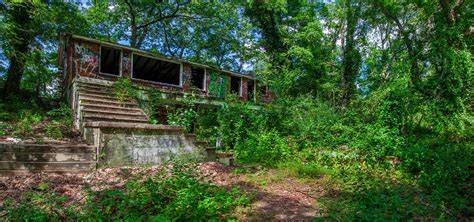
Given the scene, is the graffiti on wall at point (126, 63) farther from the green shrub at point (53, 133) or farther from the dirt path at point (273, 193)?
the dirt path at point (273, 193)

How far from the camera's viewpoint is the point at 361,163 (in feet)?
21.1

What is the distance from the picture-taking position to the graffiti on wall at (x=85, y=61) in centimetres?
1059

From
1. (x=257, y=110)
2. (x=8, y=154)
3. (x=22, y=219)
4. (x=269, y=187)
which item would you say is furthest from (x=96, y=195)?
(x=257, y=110)

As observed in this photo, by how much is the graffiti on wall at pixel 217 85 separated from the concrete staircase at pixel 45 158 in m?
9.70

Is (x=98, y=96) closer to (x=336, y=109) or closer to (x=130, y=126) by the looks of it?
(x=130, y=126)

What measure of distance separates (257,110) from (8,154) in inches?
269

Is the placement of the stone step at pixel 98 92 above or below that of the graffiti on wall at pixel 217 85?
below

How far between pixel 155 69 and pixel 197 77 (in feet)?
8.66

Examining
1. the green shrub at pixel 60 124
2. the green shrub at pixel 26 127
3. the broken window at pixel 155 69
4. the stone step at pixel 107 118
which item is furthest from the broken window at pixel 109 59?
the stone step at pixel 107 118

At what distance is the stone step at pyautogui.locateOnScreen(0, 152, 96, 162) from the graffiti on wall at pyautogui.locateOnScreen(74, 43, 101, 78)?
650cm

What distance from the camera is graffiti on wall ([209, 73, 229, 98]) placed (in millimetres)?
14820

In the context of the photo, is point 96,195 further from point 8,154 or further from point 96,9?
point 96,9

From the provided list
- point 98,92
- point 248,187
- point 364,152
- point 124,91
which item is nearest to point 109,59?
point 98,92

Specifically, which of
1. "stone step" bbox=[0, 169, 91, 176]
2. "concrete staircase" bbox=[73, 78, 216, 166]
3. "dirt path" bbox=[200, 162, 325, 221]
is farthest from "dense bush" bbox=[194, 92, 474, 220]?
"stone step" bbox=[0, 169, 91, 176]
